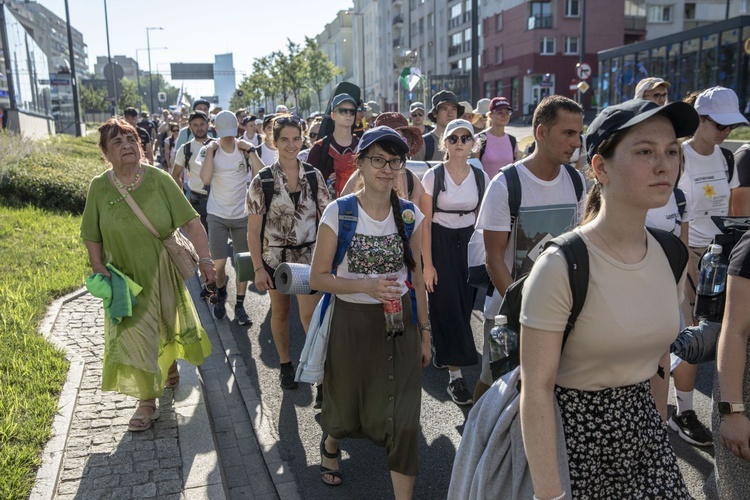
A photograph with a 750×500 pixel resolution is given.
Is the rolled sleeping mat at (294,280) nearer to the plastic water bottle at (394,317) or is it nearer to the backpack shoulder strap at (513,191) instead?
the plastic water bottle at (394,317)

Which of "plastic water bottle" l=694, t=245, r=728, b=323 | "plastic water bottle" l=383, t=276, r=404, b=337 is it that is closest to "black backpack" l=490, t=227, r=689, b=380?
"plastic water bottle" l=694, t=245, r=728, b=323

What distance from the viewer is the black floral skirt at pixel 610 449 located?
210cm

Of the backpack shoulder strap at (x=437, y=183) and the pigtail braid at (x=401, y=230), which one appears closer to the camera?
the pigtail braid at (x=401, y=230)

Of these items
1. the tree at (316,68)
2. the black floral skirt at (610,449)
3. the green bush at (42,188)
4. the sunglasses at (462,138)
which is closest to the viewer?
the black floral skirt at (610,449)

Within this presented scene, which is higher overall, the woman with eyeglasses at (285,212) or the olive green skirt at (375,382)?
the woman with eyeglasses at (285,212)

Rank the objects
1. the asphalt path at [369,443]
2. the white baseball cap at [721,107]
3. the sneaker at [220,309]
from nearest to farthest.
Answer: the asphalt path at [369,443] < the white baseball cap at [721,107] < the sneaker at [220,309]

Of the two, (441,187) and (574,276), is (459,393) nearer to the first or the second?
(441,187)

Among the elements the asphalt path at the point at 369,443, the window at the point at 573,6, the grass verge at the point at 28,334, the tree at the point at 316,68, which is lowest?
the asphalt path at the point at 369,443

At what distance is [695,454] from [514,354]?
2.60 metres

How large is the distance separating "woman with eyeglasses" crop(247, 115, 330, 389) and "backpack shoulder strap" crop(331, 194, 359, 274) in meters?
1.66

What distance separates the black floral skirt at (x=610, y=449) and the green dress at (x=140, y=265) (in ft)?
10.1

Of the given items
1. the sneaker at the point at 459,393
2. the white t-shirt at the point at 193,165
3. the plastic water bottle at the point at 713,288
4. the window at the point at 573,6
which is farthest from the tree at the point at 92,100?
the plastic water bottle at the point at 713,288

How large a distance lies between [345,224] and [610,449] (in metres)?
1.82

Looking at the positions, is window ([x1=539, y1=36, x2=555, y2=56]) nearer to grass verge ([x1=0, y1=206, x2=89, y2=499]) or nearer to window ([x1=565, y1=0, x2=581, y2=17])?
window ([x1=565, y1=0, x2=581, y2=17])
